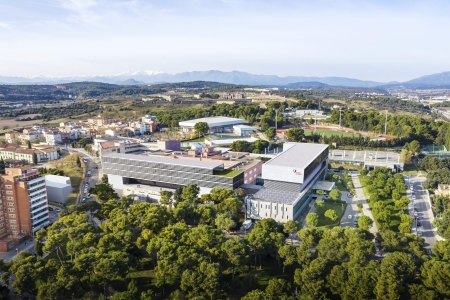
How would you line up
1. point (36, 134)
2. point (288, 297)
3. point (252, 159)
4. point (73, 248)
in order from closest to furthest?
1. point (288, 297)
2. point (73, 248)
3. point (252, 159)
4. point (36, 134)

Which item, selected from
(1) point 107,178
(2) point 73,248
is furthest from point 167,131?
(2) point 73,248

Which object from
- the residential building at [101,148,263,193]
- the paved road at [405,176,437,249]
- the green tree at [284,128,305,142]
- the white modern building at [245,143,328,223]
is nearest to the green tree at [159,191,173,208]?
the residential building at [101,148,263,193]

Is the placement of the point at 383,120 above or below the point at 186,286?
above

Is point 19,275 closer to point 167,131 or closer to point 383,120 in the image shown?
point 167,131

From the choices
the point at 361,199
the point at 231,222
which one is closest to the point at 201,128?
the point at 361,199

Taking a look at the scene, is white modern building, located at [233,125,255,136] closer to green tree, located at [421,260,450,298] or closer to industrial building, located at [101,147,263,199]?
industrial building, located at [101,147,263,199]

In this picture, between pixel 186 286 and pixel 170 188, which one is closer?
pixel 186 286
